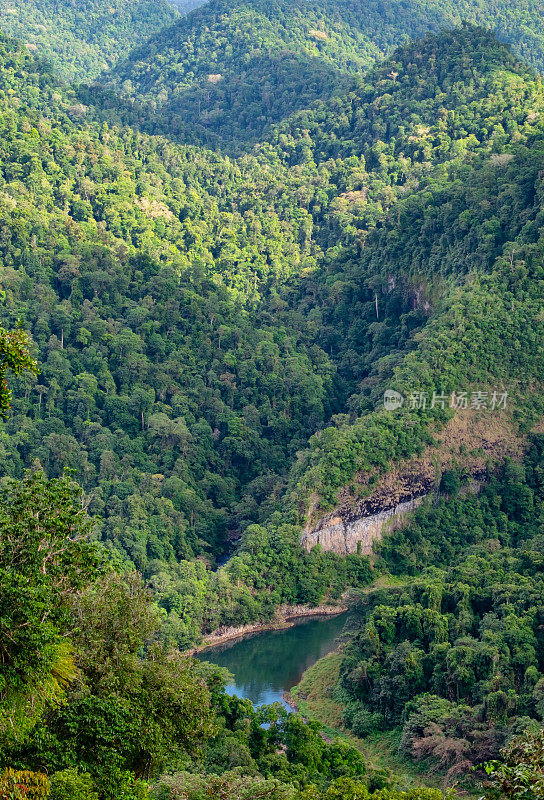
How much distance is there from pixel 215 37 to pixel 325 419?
57838 mm

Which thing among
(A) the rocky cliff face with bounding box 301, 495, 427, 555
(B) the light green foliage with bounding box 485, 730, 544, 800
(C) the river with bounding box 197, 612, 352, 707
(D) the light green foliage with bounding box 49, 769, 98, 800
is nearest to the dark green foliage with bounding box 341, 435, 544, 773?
(C) the river with bounding box 197, 612, 352, 707

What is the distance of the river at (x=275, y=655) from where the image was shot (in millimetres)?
38406

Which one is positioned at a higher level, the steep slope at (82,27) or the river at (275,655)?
the steep slope at (82,27)

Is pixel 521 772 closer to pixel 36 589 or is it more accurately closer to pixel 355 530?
pixel 36 589

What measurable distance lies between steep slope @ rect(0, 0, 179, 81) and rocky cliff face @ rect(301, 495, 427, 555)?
74949 mm

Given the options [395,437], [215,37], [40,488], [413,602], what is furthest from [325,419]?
[215,37]

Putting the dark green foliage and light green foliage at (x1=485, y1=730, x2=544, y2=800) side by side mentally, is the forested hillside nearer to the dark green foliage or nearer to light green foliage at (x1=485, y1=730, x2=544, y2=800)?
the dark green foliage

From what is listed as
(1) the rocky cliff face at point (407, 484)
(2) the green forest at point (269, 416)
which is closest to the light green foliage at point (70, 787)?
(2) the green forest at point (269, 416)

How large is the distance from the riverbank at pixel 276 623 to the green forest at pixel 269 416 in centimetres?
28

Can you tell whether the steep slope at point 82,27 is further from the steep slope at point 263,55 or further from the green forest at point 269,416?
the green forest at point 269,416

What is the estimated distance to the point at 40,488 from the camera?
1672cm

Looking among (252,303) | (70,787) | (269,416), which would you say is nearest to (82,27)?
(252,303)

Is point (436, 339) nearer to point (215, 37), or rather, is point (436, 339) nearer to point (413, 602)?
point (413, 602)

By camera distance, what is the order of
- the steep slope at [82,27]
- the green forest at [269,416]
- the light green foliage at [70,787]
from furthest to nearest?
1. the steep slope at [82,27]
2. the green forest at [269,416]
3. the light green foliage at [70,787]
